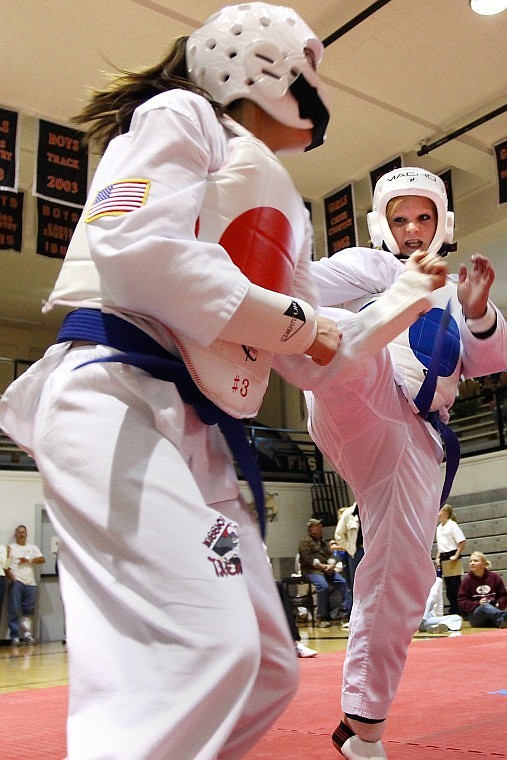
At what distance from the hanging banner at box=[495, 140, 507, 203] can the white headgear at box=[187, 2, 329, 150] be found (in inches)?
→ 294

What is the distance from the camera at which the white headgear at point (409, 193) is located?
2.95 metres

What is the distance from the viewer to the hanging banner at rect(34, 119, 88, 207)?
845cm

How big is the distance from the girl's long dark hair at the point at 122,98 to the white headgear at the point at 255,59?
5 centimetres

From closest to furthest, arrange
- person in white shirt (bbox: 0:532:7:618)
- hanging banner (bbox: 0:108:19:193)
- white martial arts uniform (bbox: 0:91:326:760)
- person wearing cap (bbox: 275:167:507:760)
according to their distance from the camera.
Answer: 1. white martial arts uniform (bbox: 0:91:326:760)
2. person wearing cap (bbox: 275:167:507:760)
3. hanging banner (bbox: 0:108:19:193)
4. person in white shirt (bbox: 0:532:7:618)

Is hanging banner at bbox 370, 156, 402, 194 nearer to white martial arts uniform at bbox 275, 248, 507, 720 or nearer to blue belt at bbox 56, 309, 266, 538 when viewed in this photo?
white martial arts uniform at bbox 275, 248, 507, 720

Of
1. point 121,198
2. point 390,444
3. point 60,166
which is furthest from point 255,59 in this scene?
point 60,166

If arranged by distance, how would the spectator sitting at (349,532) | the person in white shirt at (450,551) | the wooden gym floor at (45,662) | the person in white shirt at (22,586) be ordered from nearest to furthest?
the wooden gym floor at (45,662)
the person in white shirt at (450,551)
the spectator sitting at (349,532)
the person in white shirt at (22,586)

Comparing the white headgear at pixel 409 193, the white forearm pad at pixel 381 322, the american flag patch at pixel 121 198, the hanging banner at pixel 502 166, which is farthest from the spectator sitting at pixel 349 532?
the american flag patch at pixel 121 198

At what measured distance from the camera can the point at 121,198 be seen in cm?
140

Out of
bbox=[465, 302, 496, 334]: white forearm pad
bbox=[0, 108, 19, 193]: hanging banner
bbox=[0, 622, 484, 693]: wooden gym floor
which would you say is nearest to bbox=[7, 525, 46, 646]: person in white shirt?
bbox=[0, 622, 484, 693]: wooden gym floor

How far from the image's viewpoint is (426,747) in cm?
248

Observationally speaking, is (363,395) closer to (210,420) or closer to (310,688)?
(210,420)

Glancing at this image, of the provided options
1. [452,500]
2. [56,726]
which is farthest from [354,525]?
[56,726]

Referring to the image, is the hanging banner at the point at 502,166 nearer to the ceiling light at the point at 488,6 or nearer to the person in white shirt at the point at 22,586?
the ceiling light at the point at 488,6
